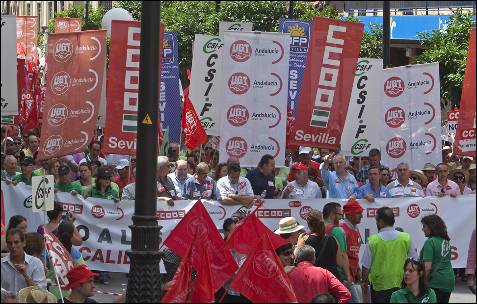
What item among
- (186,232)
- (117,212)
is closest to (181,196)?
(117,212)

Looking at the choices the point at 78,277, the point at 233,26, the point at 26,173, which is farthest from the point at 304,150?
the point at 78,277

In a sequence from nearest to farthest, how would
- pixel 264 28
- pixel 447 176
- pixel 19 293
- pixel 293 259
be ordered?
pixel 19 293, pixel 293 259, pixel 447 176, pixel 264 28

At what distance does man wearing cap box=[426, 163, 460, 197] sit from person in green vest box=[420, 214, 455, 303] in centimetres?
354

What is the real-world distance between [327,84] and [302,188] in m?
1.90

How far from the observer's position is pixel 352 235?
12109mm

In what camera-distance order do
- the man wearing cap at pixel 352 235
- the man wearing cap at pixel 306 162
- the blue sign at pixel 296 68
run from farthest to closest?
the blue sign at pixel 296 68
the man wearing cap at pixel 306 162
the man wearing cap at pixel 352 235

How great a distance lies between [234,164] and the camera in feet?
47.1

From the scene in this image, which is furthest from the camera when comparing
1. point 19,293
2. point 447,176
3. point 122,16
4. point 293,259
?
point 122,16

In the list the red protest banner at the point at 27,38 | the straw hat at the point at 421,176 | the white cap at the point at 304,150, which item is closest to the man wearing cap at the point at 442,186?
the straw hat at the point at 421,176

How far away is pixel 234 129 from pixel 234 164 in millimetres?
1426

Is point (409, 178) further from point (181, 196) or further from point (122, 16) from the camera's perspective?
point (122, 16)

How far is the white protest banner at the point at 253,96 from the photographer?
15.8m

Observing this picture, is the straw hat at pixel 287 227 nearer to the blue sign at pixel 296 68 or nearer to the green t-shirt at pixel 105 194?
the green t-shirt at pixel 105 194

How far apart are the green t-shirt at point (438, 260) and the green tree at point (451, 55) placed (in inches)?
863
